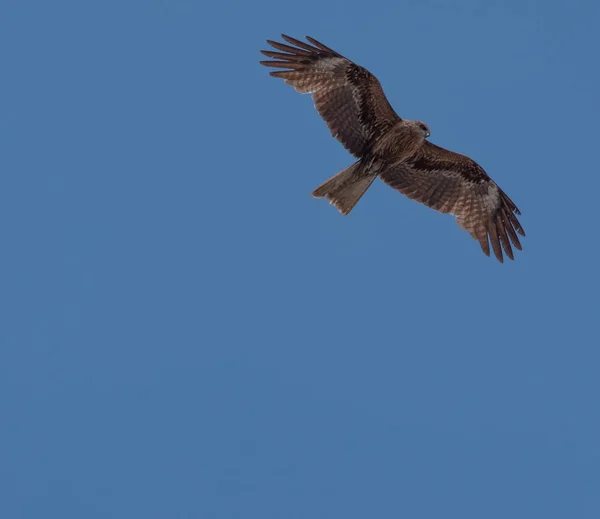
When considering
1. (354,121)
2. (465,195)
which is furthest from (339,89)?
(465,195)

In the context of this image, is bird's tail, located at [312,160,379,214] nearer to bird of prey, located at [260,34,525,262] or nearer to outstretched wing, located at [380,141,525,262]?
bird of prey, located at [260,34,525,262]

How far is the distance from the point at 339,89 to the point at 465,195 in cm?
309

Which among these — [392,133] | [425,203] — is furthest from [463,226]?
[392,133]

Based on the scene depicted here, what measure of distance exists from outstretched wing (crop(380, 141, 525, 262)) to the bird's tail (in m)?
1.41

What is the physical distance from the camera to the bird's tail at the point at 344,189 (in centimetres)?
1691

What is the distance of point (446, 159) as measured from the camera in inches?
727

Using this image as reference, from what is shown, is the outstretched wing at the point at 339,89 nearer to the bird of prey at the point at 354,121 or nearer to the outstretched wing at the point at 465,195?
the bird of prey at the point at 354,121

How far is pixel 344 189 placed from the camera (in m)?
17.0

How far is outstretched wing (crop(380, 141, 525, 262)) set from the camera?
60.7ft

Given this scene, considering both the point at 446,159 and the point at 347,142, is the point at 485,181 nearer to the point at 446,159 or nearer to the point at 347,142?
the point at 446,159

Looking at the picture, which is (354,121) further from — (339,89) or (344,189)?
(344,189)

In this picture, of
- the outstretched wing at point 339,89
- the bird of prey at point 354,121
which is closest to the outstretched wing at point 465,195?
the bird of prey at point 354,121

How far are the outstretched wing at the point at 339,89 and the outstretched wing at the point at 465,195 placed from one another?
1.31m

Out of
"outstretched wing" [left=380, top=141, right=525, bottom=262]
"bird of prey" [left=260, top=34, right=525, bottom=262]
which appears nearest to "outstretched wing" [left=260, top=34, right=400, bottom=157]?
"bird of prey" [left=260, top=34, right=525, bottom=262]
